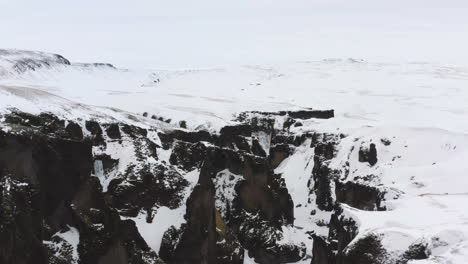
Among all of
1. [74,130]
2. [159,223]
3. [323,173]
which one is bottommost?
[323,173]

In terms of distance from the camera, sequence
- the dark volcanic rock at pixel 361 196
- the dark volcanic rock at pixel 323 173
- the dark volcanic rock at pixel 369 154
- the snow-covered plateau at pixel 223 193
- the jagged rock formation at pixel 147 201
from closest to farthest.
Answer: the snow-covered plateau at pixel 223 193, the jagged rock formation at pixel 147 201, the dark volcanic rock at pixel 361 196, the dark volcanic rock at pixel 323 173, the dark volcanic rock at pixel 369 154

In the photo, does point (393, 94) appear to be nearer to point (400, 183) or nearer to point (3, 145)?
point (400, 183)

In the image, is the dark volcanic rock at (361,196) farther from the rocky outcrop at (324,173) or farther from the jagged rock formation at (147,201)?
the rocky outcrop at (324,173)

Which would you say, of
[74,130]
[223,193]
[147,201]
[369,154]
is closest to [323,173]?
[369,154]

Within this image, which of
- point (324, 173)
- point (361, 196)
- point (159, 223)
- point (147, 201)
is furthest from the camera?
point (324, 173)

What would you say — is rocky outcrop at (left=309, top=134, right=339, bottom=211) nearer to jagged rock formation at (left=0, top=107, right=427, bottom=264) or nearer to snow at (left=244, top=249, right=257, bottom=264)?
jagged rock formation at (left=0, top=107, right=427, bottom=264)

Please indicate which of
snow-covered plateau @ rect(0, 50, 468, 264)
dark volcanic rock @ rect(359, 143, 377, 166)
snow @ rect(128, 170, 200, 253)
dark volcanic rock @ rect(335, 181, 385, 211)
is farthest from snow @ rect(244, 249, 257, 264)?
dark volcanic rock @ rect(359, 143, 377, 166)

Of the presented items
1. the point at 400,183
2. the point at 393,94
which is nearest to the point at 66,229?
the point at 400,183

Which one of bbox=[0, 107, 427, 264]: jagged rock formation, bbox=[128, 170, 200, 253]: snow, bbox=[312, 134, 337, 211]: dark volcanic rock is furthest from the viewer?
bbox=[312, 134, 337, 211]: dark volcanic rock

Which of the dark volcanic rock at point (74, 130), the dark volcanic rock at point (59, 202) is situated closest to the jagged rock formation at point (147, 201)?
the dark volcanic rock at point (59, 202)

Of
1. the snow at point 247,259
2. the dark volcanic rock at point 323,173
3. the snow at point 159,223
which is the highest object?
the snow at point 159,223

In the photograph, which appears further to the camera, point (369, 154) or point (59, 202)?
point (369, 154)

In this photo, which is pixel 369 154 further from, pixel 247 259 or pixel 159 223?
pixel 159 223
